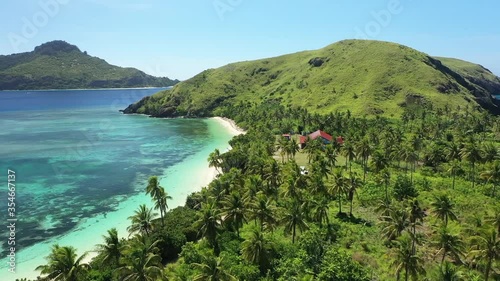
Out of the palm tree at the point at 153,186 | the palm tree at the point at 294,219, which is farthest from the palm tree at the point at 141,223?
the palm tree at the point at 294,219

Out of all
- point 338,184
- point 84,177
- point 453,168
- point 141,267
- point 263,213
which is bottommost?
point 84,177

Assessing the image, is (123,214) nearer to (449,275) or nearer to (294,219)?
(294,219)

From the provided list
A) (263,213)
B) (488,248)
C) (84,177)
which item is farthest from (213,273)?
(84,177)

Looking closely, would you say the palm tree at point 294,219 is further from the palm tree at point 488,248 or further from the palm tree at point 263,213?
the palm tree at point 488,248

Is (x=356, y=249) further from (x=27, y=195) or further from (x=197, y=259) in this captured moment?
(x=27, y=195)

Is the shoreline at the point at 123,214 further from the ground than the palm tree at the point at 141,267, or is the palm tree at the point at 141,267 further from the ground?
the palm tree at the point at 141,267

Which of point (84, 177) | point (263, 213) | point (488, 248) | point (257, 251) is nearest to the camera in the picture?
point (488, 248)

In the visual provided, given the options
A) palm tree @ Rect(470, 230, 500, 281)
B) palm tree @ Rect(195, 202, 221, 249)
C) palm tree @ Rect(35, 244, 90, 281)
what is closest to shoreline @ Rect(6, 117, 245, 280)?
palm tree @ Rect(35, 244, 90, 281)
